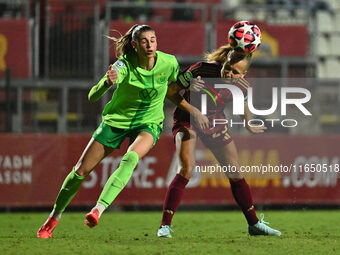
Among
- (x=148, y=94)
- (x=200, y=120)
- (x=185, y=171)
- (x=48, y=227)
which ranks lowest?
(x=48, y=227)

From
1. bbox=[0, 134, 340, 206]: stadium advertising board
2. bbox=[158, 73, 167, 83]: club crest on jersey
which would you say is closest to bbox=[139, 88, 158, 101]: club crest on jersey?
bbox=[158, 73, 167, 83]: club crest on jersey

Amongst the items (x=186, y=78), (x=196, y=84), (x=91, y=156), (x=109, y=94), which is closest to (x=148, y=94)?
(x=186, y=78)

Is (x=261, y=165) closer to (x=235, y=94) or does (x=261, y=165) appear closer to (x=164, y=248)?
(x=235, y=94)

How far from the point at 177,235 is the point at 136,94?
1711mm

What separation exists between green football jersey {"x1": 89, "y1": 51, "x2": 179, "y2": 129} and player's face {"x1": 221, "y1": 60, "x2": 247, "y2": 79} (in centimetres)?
55

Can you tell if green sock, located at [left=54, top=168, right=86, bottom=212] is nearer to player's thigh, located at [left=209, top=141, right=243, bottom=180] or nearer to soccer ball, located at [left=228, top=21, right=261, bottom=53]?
player's thigh, located at [left=209, top=141, right=243, bottom=180]

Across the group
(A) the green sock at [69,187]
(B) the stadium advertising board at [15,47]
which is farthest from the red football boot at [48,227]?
(B) the stadium advertising board at [15,47]

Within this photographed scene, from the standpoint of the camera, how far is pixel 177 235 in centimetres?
832

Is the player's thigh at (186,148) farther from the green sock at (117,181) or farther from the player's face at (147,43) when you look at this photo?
the player's face at (147,43)

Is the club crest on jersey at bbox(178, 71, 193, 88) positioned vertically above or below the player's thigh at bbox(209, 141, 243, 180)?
above

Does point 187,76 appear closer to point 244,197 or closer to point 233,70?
point 233,70

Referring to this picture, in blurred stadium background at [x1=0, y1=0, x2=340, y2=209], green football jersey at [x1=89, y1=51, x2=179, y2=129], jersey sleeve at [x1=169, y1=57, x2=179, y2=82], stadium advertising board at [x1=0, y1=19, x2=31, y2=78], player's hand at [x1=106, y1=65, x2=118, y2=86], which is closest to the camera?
player's hand at [x1=106, y1=65, x2=118, y2=86]

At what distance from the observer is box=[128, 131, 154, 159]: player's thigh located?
7328mm

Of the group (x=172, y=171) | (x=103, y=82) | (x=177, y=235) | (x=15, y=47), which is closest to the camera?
(x=103, y=82)
